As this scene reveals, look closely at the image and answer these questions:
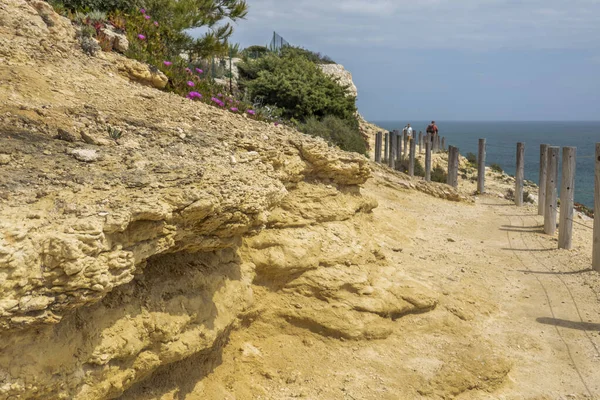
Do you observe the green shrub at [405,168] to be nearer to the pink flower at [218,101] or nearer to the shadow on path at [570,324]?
the pink flower at [218,101]

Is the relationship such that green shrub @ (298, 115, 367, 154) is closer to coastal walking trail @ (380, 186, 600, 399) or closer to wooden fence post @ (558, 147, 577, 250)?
coastal walking trail @ (380, 186, 600, 399)

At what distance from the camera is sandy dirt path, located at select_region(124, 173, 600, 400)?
4973mm

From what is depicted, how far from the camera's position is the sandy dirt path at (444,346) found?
497 centimetres

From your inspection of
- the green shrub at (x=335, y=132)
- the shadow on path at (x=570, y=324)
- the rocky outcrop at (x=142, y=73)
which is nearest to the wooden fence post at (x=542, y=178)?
the green shrub at (x=335, y=132)

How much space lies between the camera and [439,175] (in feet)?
66.6

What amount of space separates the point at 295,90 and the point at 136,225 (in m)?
14.5

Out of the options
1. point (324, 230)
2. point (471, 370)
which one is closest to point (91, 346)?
point (324, 230)

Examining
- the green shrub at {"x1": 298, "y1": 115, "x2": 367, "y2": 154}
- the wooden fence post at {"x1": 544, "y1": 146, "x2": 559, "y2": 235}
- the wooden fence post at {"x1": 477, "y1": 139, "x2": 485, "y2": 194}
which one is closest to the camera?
the wooden fence post at {"x1": 544, "y1": 146, "x2": 559, "y2": 235}

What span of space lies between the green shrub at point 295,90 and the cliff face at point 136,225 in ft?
34.4

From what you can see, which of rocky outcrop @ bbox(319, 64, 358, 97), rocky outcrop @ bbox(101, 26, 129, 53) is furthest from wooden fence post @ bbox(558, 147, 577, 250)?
rocky outcrop @ bbox(319, 64, 358, 97)

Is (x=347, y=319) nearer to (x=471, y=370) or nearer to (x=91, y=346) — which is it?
(x=471, y=370)

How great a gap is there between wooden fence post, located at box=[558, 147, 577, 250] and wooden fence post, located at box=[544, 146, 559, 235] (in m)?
1.06

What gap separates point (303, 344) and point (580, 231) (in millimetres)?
8733

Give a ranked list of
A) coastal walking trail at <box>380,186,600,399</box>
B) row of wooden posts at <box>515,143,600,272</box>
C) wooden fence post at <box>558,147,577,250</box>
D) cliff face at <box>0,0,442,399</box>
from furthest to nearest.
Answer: wooden fence post at <box>558,147,577,250</box> < row of wooden posts at <box>515,143,600,272</box> < coastal walking trail at <box>380,186,600,399</box> < cliff face at <box>0,0,442,399</box>
